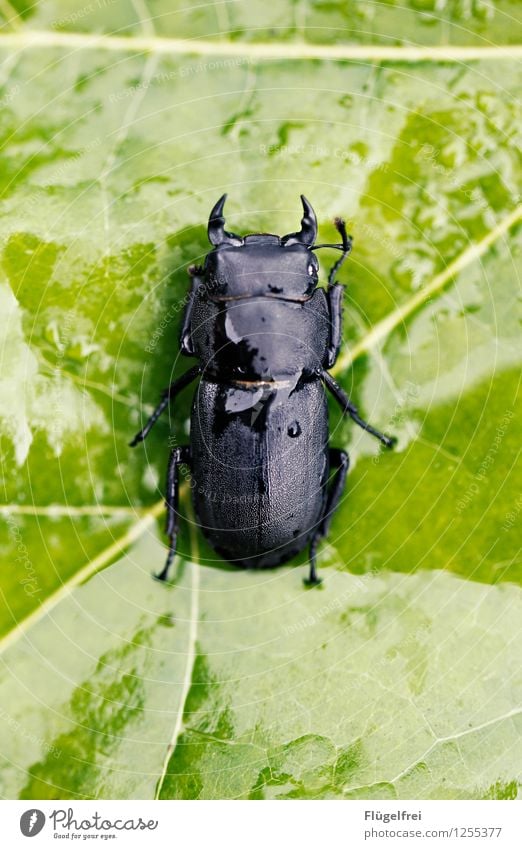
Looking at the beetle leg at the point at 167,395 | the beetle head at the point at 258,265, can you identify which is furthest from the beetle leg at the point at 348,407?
the beetle leg at the point at 167,395

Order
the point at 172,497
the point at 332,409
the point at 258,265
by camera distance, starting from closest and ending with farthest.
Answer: the point at 258,265 < the point at 172,497 < the point at 332,409

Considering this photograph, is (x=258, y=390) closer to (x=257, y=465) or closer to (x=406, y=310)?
(x=257, y=465)

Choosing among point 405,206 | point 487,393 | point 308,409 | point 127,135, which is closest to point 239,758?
point 308,409

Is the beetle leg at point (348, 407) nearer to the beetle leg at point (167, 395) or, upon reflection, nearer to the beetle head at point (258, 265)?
the beetle head at point (258, 265)

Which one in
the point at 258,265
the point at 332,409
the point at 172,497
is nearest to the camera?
the point at 258,265

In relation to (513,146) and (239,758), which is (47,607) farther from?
(513,146)
